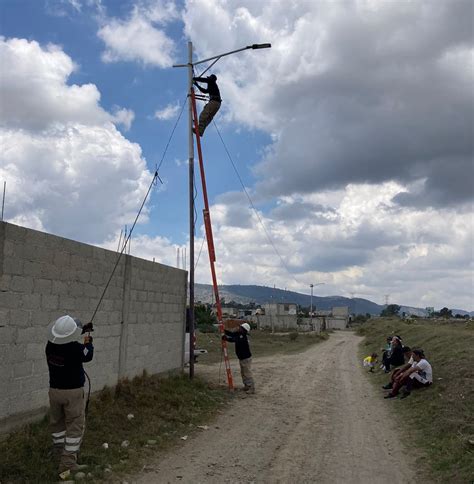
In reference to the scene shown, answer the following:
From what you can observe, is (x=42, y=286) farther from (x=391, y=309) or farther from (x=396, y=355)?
(x=391, y=309)

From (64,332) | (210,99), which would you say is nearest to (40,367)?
(64,332)

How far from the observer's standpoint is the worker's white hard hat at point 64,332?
602cm

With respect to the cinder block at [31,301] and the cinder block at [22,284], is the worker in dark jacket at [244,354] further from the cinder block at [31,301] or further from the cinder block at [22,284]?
the cinder block at [22,284]

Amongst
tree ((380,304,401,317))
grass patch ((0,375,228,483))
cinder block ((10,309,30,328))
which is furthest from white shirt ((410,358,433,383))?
tree ((380,304,401,317))

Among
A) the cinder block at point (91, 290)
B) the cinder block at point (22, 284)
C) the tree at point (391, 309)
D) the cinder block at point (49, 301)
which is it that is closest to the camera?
the cinder block at point (22, 284)

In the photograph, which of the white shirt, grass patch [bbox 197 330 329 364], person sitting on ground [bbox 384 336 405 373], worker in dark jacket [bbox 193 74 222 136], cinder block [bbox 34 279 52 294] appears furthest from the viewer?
grass patch [bbox 197 330 329 364]

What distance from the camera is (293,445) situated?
26.3 feet

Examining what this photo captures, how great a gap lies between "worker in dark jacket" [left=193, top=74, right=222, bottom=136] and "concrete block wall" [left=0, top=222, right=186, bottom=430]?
12.5 feet

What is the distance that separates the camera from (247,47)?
1205cm

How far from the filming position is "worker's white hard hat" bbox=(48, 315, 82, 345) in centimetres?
602

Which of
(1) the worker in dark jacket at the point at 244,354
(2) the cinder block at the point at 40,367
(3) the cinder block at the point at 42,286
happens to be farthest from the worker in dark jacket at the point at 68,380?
(1) the worker in dark jacket at the point at 244,354

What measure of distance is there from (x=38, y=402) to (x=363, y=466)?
4.53 meters

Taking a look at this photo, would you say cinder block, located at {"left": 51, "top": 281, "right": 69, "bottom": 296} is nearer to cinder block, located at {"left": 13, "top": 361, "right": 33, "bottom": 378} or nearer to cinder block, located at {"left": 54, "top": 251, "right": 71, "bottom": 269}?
cinder block, located at {"left": 54, "top": 251, "right": 71, "bottom": 269}

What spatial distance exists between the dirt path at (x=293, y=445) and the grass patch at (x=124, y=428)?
0.40m
